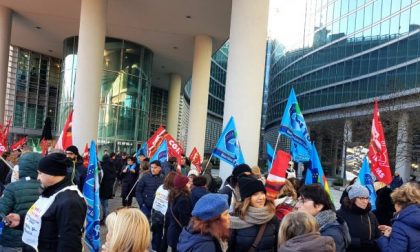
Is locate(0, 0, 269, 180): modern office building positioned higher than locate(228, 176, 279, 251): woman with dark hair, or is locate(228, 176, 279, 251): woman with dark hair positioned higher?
locate(0, 0, 269, 180): modern office building

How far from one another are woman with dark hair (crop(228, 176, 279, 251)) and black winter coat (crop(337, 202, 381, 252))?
897 mm

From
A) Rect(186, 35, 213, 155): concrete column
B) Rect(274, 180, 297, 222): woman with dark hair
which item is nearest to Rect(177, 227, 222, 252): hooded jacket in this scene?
Rect(274, 180, 297, 222): woman with dark hair

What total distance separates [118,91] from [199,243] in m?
25.5

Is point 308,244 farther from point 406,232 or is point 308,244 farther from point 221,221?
point 406,232

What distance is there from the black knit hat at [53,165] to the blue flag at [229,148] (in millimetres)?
4526

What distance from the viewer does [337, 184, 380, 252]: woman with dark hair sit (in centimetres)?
470

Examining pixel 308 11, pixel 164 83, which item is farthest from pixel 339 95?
pixel 164 83

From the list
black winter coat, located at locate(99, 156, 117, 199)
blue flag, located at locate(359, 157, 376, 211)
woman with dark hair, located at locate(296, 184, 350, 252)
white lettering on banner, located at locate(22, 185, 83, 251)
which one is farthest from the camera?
black winter coat, located at locate(99, 156, 117, 199)

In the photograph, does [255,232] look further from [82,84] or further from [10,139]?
[10,139]

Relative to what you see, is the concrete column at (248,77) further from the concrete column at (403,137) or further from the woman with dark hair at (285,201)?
the concrete column at (403,137)

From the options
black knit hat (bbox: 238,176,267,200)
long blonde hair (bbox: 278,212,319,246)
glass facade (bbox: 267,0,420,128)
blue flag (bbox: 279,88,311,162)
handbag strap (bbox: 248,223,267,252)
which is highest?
glass facade (bbox: 267,0,420,128)

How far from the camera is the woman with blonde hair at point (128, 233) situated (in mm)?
2799

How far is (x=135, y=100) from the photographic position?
2930 cm

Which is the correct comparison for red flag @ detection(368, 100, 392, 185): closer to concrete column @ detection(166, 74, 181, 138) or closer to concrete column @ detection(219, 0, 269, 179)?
concrete column @ detection(219, 0, 269, 179)
